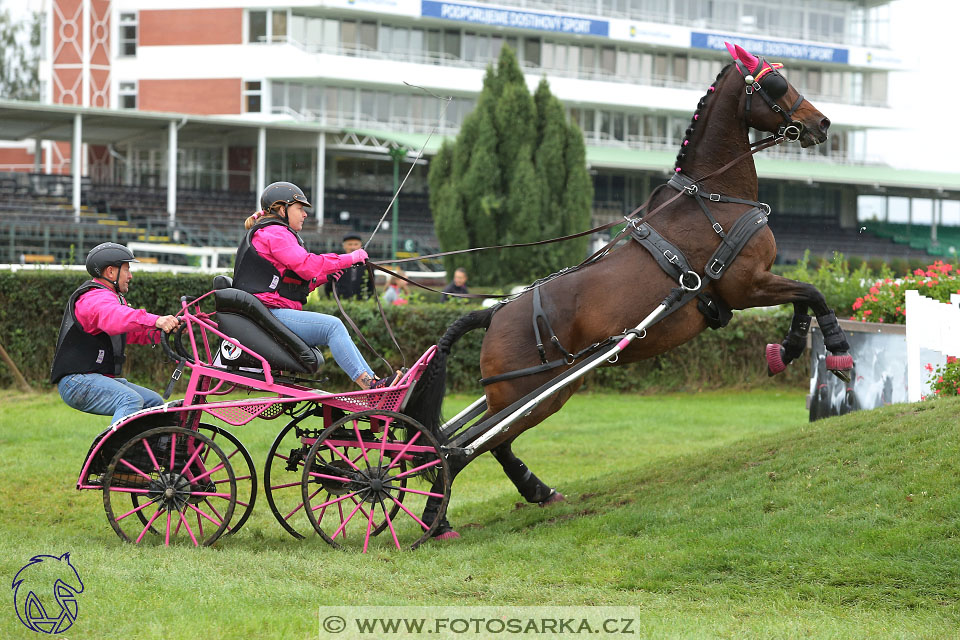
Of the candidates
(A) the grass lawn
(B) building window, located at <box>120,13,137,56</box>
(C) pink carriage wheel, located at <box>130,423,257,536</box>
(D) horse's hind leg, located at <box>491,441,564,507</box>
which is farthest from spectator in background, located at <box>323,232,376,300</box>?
(B) building window, located at <box>120,13,137,56</box>

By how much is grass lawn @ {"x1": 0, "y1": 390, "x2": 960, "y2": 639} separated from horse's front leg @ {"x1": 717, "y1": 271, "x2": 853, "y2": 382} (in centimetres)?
67

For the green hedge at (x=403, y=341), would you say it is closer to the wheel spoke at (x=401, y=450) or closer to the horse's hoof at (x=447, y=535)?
the horse's hoof at (x=447, y=535)

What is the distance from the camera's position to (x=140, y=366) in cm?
1465

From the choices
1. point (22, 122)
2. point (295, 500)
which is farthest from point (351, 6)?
point (295, 500)

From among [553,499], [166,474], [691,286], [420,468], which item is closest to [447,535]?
[420,468]

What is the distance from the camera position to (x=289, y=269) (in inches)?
267

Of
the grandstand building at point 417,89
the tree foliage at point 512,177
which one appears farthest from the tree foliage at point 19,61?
the tree foliage at point 512,177

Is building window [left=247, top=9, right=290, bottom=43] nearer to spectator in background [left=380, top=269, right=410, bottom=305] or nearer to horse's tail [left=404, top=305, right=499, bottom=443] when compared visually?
spectator in background [left=380, top=269, right=410, bottom=305]

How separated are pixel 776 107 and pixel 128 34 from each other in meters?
44.7

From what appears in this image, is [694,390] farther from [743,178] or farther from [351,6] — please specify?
[351,6]

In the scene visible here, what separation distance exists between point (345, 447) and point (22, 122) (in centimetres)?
3014

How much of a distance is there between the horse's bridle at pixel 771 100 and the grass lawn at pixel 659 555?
214cm

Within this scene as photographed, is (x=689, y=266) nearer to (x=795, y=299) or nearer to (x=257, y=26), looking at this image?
(x=795, y=299)

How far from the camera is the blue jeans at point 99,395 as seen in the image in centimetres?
668
